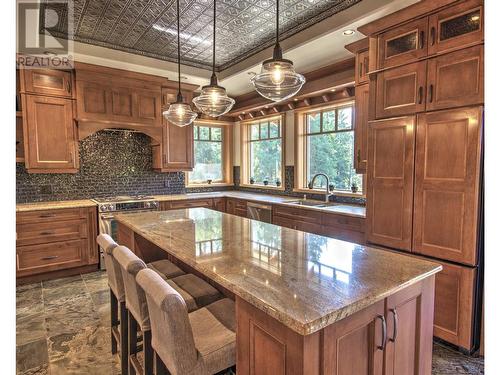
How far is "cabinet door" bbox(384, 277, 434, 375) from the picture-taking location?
1282mm

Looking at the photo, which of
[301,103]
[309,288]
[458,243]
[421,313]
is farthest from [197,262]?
[301,103]

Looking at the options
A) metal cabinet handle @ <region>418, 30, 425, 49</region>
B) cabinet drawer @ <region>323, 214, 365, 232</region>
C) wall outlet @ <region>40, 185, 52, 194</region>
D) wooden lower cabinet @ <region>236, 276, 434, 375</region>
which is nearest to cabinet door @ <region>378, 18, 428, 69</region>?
metal cabinet handle @ <region>418, 30, 425, 49</region>

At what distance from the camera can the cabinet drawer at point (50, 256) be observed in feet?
12.0

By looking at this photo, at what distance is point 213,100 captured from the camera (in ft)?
8.12

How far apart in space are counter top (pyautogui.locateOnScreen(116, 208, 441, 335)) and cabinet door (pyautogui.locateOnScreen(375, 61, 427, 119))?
1417mm

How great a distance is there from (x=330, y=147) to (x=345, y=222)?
4.91 feet

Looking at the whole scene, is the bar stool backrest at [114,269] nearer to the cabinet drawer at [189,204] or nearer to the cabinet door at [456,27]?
the cabinet drawer at [189,204]

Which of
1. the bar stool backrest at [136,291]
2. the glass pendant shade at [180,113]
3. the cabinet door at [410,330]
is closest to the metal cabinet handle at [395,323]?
the cabinet door at [410,330]

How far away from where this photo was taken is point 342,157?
425 cm

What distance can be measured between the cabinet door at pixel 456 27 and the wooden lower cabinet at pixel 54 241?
4.26 metres

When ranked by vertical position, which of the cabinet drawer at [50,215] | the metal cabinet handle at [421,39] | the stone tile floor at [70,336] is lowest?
the stone tile floor at [70,336]

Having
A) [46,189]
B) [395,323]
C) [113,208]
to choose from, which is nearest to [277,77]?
[395,323]

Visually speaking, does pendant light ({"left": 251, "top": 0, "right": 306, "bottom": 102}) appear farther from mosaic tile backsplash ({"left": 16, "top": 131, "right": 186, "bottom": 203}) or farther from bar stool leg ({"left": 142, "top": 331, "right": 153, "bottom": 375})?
mosaic tile backsplash ({"left": 16, "top": 131, "right": 186, "bottom": 203})

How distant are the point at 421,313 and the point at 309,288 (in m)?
0.66
